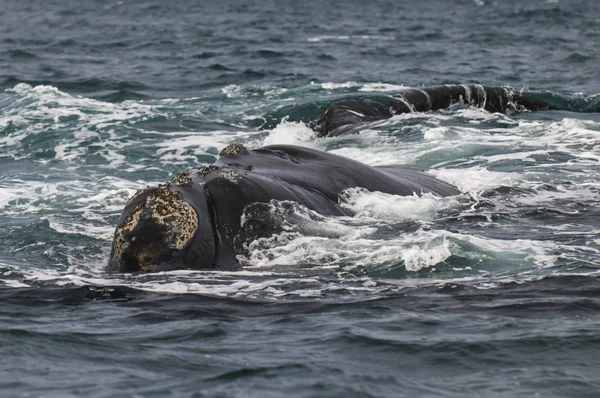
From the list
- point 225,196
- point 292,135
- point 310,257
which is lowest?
point 292,135

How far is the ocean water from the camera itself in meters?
6.42

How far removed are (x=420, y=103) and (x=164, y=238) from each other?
1189 cm

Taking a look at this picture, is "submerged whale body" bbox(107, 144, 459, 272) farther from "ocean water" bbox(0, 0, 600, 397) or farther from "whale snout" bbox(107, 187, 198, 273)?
"ocean water" bbox(0, 0, 600, 397)

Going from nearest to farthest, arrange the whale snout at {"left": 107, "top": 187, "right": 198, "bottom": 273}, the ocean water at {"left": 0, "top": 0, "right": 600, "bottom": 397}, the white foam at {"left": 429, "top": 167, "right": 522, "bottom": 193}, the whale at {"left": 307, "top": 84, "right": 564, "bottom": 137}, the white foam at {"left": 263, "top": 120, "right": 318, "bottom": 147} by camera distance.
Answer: the ocean water at {"left": 0, "top": 0, "right": 600, "bottom": 397} < the whale snout at {"left": 107, "top": 187, "right": 198, "bottom": 273} < the white foam at {"left": 429, "top": 167, "right": 522, "bottom": 193} < the white foam at {"left": 263, "top": 120, "right": 318, "bottom": 147} < the whale at {"left": 307, "top": 84, "right": 564, "bottom": 137}

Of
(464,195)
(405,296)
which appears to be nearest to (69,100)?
(464,195)

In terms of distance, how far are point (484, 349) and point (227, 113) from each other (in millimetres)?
14659

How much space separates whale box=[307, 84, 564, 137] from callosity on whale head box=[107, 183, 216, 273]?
32.3 feet

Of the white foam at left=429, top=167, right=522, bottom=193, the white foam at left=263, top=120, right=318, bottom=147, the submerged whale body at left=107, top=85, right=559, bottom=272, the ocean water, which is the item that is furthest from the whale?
the submerged whale body at left=107, top=85, right=559, bottom=272

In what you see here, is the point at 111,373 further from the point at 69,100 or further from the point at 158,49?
the point at 158,49

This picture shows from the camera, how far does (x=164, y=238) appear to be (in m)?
8.56

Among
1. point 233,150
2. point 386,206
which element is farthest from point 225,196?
point 386,206

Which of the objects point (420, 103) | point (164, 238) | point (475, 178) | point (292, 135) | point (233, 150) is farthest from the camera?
point (420, 103)

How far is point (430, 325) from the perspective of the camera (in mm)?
7191

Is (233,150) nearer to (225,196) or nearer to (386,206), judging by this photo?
(225,196)
